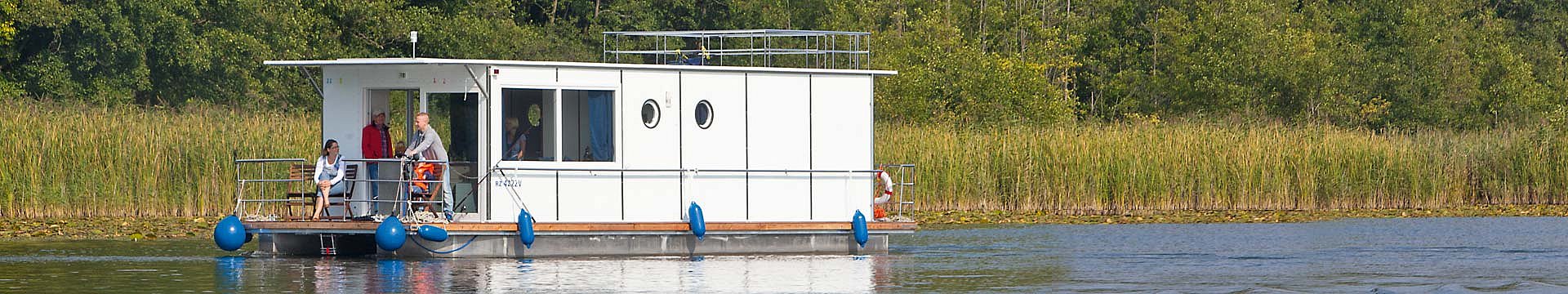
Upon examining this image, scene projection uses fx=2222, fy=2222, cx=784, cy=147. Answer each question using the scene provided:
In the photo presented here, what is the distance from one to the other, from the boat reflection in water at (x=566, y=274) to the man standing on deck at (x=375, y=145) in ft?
3.30

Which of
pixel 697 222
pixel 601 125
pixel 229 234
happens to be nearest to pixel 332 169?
pixel 229 234

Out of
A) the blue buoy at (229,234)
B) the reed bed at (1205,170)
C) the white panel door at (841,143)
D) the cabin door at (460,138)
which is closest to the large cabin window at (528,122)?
the cabin door at (460,138)

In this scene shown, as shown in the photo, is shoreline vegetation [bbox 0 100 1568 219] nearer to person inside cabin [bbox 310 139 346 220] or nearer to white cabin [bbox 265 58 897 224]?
white cabin [bbox 265 58 897 224]

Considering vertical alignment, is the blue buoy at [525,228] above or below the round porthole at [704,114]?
below

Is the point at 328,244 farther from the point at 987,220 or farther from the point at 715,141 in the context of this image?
the point at 987,220

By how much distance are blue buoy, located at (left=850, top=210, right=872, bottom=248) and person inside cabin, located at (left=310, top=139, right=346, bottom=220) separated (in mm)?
5094

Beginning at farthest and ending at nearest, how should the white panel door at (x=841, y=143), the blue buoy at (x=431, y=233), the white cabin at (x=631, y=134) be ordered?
the white panel door at (x=841, y=143) < the white cabin at (x=631, y=134) < the blue buoy at (x=431, y=233)

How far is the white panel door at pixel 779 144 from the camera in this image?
22328 millimetres

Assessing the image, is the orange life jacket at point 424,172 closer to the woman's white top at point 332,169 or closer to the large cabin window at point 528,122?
the large cabin window at point 528,122

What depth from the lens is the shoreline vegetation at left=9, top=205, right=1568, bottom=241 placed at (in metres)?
25.3

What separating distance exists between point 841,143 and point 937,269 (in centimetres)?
264

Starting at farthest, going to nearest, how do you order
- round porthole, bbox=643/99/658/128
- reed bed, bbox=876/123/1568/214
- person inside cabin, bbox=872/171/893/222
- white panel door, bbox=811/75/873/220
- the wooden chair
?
reed bed, bbox=876/123/1568/214 < person inside cabin, bbox=872/171/893/222 < white panel door, bbox=811/75/873/220 < round porthole, bbox=643/99/658/128 < the wooden chair

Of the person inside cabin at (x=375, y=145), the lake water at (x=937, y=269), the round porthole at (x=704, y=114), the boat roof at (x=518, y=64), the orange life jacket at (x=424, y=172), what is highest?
the boat roof at (x=518, y=64)

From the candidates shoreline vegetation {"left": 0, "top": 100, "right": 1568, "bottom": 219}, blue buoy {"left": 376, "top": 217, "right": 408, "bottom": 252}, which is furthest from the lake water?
shoreline vegetation {"left": 0, "top": 100, "right": 1568, "bottom": 219}
